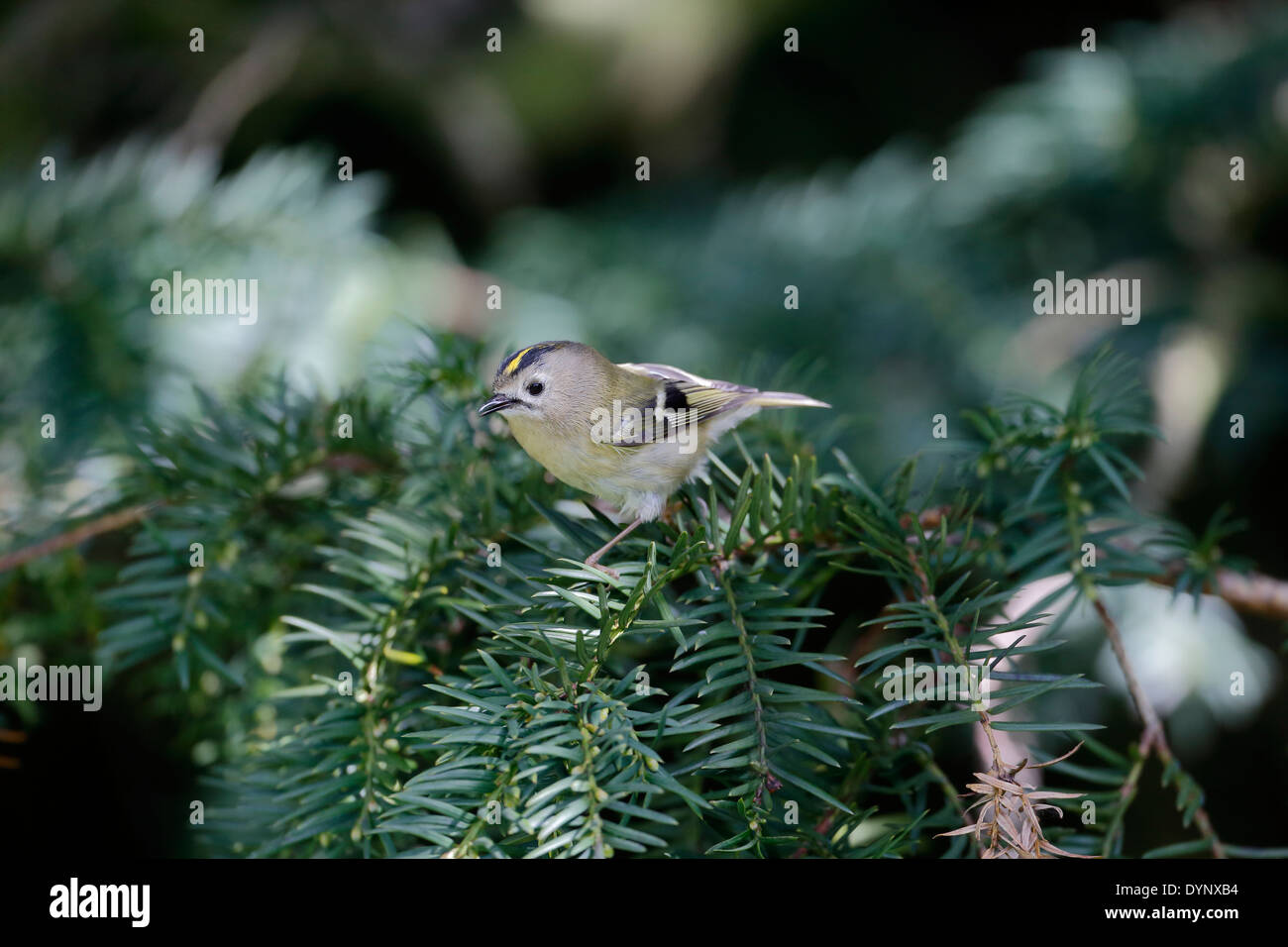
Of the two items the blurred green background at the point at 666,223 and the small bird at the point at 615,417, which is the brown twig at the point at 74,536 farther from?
the small bird at the point at 615,417

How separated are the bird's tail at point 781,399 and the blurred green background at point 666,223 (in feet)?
0.11

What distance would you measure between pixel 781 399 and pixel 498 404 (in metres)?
0.27

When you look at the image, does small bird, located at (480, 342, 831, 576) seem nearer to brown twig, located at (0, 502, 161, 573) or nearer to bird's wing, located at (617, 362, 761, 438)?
bird's wing, located at (617, 362, 761, 438)

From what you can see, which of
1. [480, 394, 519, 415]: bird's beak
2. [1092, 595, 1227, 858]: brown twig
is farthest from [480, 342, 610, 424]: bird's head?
[1092, 595, 1227, 858]: brown twig

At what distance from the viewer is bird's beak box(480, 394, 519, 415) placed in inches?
31.8

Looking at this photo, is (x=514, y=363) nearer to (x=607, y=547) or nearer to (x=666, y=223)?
(x=607, y=547)

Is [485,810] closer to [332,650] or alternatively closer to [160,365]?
[332,650]

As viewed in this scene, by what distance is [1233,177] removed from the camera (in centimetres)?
138

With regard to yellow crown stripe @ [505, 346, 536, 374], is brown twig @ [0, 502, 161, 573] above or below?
below

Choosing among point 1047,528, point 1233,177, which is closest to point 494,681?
point 1047,528

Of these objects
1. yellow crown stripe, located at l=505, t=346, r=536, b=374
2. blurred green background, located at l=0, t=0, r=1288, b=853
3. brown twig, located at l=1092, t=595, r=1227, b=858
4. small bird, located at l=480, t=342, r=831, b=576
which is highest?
blurred green background, located at l=0, t=0, r=1288, b=853

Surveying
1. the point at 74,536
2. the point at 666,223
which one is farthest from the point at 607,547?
the point at 666,223

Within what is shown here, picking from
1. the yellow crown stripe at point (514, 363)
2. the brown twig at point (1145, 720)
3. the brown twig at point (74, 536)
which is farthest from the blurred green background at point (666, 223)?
the brown twig at point (1145, 720)

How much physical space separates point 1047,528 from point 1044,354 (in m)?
0.82
